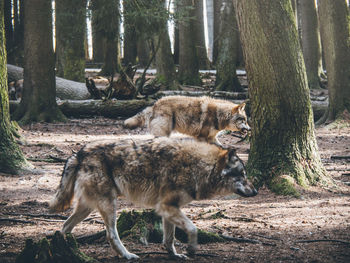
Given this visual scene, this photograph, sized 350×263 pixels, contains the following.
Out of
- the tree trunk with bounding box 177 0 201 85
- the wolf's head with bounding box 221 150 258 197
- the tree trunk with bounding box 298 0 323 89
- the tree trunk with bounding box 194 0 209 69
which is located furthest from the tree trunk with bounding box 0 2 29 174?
the tree trunk with bounding box 194 0 209 69

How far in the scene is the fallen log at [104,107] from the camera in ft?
57.4

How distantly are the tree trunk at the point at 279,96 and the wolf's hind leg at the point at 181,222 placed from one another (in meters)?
3.35

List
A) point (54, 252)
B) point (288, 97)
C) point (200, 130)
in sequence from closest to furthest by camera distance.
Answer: point (54, 252) < point (288, 97) < point (200, 130)

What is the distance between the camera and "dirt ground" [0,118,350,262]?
539 centimetres

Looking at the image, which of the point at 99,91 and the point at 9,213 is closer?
the point at 9,213

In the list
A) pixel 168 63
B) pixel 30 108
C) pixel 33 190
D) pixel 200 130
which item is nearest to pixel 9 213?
pixel 33 190

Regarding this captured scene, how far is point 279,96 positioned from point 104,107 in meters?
10.7

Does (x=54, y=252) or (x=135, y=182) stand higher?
(x=135, y=182)

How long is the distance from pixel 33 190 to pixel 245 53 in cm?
479

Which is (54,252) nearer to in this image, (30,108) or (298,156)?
(298,156)

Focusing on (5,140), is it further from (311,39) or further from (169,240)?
(311,39)

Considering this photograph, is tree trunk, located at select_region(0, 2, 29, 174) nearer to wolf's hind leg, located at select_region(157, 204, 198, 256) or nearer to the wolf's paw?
the wolf's paw

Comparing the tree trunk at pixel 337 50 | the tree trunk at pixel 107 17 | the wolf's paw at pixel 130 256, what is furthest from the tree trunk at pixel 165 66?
the wolf's paw at pixel 130 256

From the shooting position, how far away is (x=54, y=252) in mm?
4574
